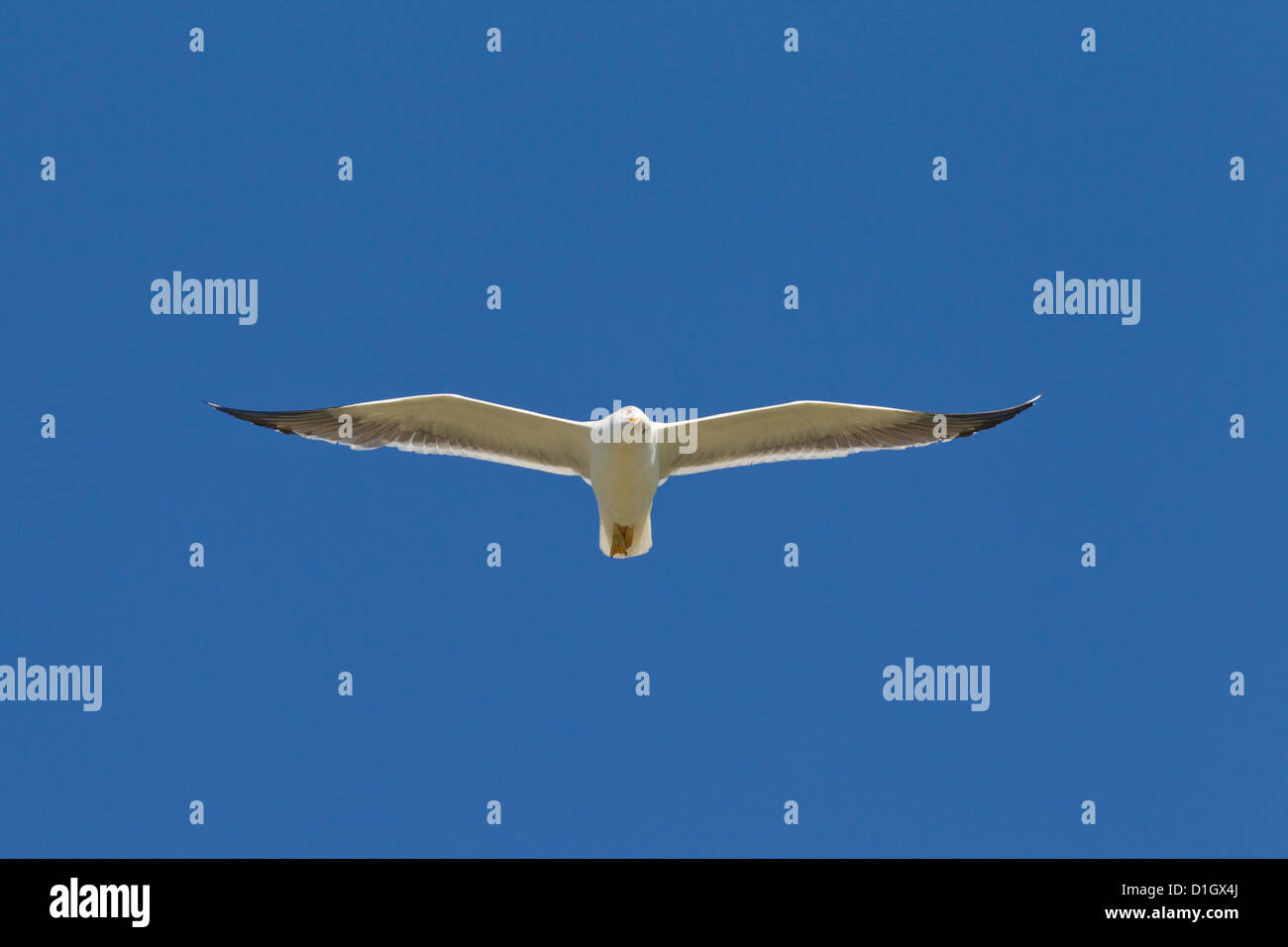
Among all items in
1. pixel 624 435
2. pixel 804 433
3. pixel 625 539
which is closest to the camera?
pixel 624 435

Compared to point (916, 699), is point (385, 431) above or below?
above

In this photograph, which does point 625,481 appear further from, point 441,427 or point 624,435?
point 441,427

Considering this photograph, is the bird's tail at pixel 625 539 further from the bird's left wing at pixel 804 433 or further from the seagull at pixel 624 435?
the bird's left wing at pixel 804 433

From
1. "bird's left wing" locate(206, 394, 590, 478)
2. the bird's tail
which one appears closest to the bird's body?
the bird's tail

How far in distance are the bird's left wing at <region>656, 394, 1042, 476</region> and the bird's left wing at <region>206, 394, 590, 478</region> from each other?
1194 millimetres

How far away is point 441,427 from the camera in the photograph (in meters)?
15.7

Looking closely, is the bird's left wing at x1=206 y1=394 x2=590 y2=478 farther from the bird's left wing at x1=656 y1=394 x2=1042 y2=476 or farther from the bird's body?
the bird's left wing at x1=656 y1=394 x2=1042 y2=476

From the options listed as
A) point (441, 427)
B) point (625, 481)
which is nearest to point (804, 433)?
point (625, 481)

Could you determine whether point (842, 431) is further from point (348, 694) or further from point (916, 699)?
point (348, 694)

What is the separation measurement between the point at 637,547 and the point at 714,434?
1586 millimetres

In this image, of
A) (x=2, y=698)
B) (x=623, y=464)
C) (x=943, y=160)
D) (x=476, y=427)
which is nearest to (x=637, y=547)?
(x=623, y=464)

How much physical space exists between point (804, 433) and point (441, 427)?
13.7 feet

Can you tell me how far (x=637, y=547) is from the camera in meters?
15.4

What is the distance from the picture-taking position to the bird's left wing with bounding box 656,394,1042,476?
15.5 metres
